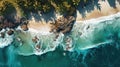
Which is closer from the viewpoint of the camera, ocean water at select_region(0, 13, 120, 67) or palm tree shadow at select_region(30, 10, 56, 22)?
ocean water at select_region(0, 13, 120, 67)

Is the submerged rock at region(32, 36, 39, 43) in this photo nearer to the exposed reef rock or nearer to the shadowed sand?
the exposed reef rock

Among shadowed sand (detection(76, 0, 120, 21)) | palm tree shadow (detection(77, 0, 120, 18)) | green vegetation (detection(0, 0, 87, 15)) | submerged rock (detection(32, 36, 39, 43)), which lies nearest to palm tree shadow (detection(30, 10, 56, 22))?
green vegetation (detection(0, 0, 87, 15))

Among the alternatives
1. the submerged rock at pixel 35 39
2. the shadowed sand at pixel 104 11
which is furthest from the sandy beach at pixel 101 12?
the submerged rock at pixel 35 39

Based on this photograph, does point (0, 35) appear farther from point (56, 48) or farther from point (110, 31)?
point (110, 31)

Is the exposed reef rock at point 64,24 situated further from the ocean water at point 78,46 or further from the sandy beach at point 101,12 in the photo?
the sandy beach at point 101,12

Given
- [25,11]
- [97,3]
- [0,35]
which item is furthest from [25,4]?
[97,3]
